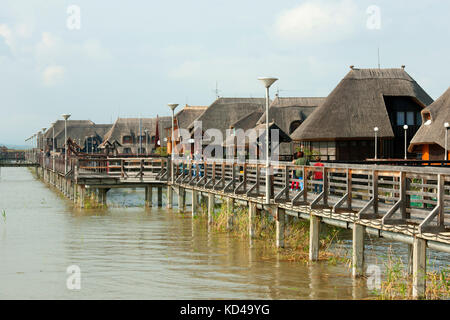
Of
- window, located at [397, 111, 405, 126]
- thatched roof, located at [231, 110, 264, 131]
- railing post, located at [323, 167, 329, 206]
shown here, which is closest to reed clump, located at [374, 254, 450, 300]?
railing post, located at [323, 167, 329, 206]

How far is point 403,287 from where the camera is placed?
11.3 meters

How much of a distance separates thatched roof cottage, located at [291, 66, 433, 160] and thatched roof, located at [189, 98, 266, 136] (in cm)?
2065

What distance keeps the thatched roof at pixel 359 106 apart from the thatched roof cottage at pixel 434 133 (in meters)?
6.87

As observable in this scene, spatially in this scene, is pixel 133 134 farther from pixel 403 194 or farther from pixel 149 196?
pixel 403 194

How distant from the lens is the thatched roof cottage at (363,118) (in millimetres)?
42719

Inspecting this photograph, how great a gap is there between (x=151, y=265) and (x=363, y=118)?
30.0 metres

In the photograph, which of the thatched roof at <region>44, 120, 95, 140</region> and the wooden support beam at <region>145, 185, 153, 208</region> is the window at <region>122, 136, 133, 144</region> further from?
the wooden support beam at <region>145, 185, 153, 208</region>

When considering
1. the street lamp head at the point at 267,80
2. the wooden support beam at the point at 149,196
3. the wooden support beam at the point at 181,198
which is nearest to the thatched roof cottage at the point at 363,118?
the wooden support beam at the point at 149,196

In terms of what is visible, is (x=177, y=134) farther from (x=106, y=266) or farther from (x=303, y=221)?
(x=106, y=266)

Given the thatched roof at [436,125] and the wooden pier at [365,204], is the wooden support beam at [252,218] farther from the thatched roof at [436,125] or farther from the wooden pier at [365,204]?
the thatched roof at [436,125]

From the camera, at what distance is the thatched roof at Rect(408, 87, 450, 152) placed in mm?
32453

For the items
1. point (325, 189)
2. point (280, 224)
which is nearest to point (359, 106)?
point (280, 224)

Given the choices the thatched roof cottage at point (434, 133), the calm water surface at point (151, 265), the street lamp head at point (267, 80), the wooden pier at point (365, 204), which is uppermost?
the street lamp head at point (267, 80)
